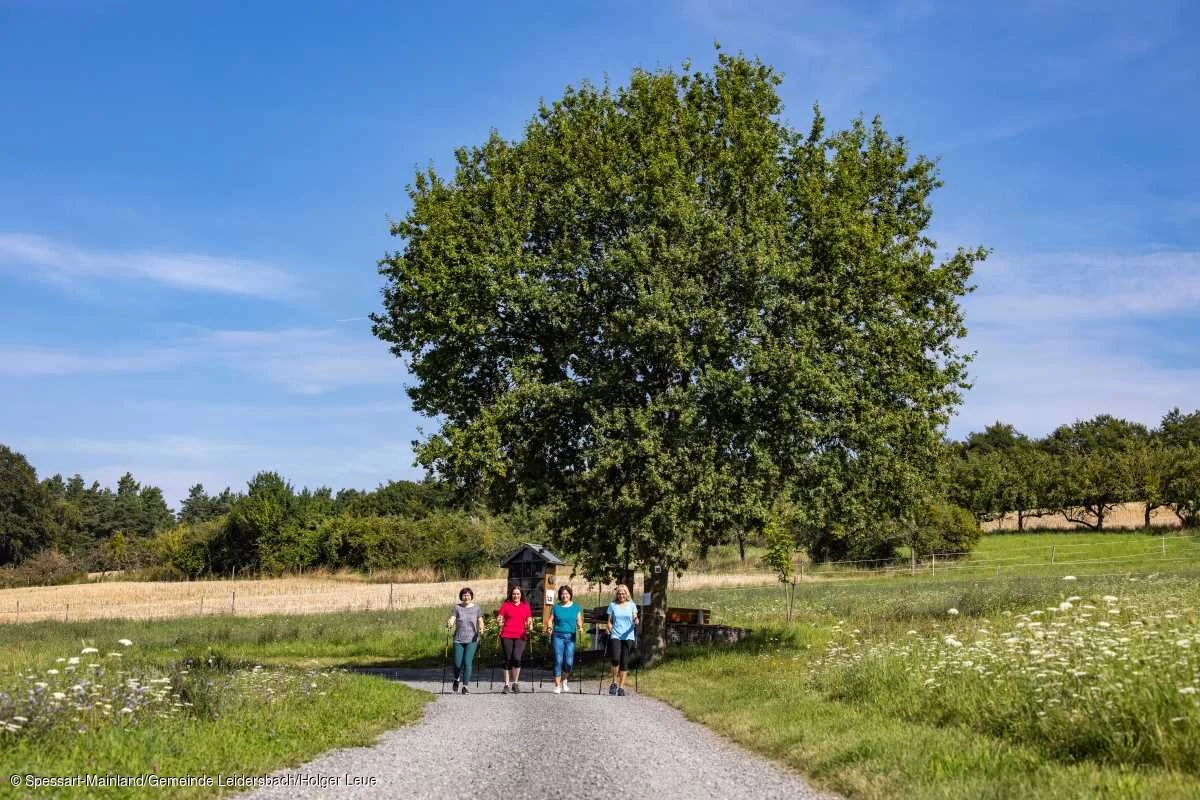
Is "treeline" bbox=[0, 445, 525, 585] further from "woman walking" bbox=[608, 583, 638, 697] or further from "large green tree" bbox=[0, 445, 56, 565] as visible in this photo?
"woman walking" bbox=[608, 583, 638, 697]

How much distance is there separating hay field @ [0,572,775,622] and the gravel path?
34.5m

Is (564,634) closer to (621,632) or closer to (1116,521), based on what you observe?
(621,632)

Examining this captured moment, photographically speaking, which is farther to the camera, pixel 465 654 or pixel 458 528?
pixel 458 528

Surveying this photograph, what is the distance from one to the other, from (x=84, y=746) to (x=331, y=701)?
17.0ft

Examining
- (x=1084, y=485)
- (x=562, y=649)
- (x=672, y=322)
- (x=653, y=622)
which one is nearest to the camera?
(x=562, y=649)

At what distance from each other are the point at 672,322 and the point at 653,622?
8.85 m

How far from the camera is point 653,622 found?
27.0 m

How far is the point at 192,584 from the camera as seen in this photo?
252 ft

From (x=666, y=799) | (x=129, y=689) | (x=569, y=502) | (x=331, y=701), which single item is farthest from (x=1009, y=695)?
(x=569, y=502)

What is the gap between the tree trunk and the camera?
26.5 m

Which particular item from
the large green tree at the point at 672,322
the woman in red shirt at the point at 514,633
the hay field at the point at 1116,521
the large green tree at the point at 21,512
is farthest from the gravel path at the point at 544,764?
the large green tree at the point at 21,512

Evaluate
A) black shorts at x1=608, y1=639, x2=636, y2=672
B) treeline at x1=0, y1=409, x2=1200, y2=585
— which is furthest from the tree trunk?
treeline at x1=0, y1=409, x2=1200, y2=585

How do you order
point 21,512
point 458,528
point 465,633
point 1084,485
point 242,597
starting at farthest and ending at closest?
point 21,512 < point 1084,485 < point 458,528 < point 242,597 < point 465,633

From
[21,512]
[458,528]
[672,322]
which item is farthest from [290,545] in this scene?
[672,322]
